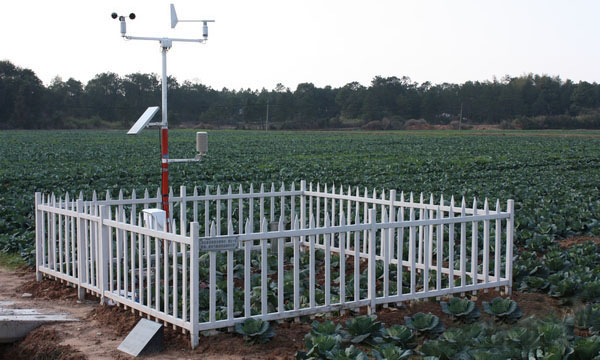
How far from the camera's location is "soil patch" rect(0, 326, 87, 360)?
19.2ft

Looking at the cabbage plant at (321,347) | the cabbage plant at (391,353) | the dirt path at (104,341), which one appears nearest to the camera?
the cabbage plant at (391,353)

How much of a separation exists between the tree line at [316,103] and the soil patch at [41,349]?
104424 mm

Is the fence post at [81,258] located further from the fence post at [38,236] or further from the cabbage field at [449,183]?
the cabbage field at [449,183]

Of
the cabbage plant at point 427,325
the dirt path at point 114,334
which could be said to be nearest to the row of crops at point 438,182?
the dirt path at point 114,334

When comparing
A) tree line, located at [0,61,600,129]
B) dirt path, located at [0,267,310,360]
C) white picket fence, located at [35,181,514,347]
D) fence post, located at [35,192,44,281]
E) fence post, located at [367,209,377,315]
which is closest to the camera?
dirt path, located at [0,267,310,360]

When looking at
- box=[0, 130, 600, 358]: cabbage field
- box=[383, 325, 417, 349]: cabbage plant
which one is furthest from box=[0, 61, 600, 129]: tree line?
box=[383, 325, 417, 349]: cabbage plant

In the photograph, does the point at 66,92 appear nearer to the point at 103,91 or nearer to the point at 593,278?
the point at 103,91

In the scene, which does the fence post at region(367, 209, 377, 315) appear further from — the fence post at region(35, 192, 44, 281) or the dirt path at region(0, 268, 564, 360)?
the fence post at region(35, 192, 44, 281)

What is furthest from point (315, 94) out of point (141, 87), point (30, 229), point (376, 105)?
point (30, 229)

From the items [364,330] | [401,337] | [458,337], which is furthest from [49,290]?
[458,337]

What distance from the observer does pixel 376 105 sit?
124438mm

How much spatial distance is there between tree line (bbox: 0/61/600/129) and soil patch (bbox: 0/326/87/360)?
343 ft

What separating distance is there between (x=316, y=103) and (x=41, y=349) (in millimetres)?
122822

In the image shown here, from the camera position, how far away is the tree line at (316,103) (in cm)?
10744
